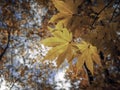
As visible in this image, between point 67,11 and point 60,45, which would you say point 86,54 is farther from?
point 67,11

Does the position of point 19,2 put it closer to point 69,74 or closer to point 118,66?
point 69,74

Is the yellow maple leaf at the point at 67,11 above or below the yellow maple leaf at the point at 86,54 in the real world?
above

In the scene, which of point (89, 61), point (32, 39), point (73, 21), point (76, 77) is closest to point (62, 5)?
point (73, 21)

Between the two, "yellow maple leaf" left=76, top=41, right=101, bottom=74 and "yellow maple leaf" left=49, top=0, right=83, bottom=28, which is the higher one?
"yellow maple leaf" left=49, top=0, right=83, bottom=28

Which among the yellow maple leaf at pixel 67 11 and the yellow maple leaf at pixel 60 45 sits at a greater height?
the yellow maple leaf at pixel 67 11
